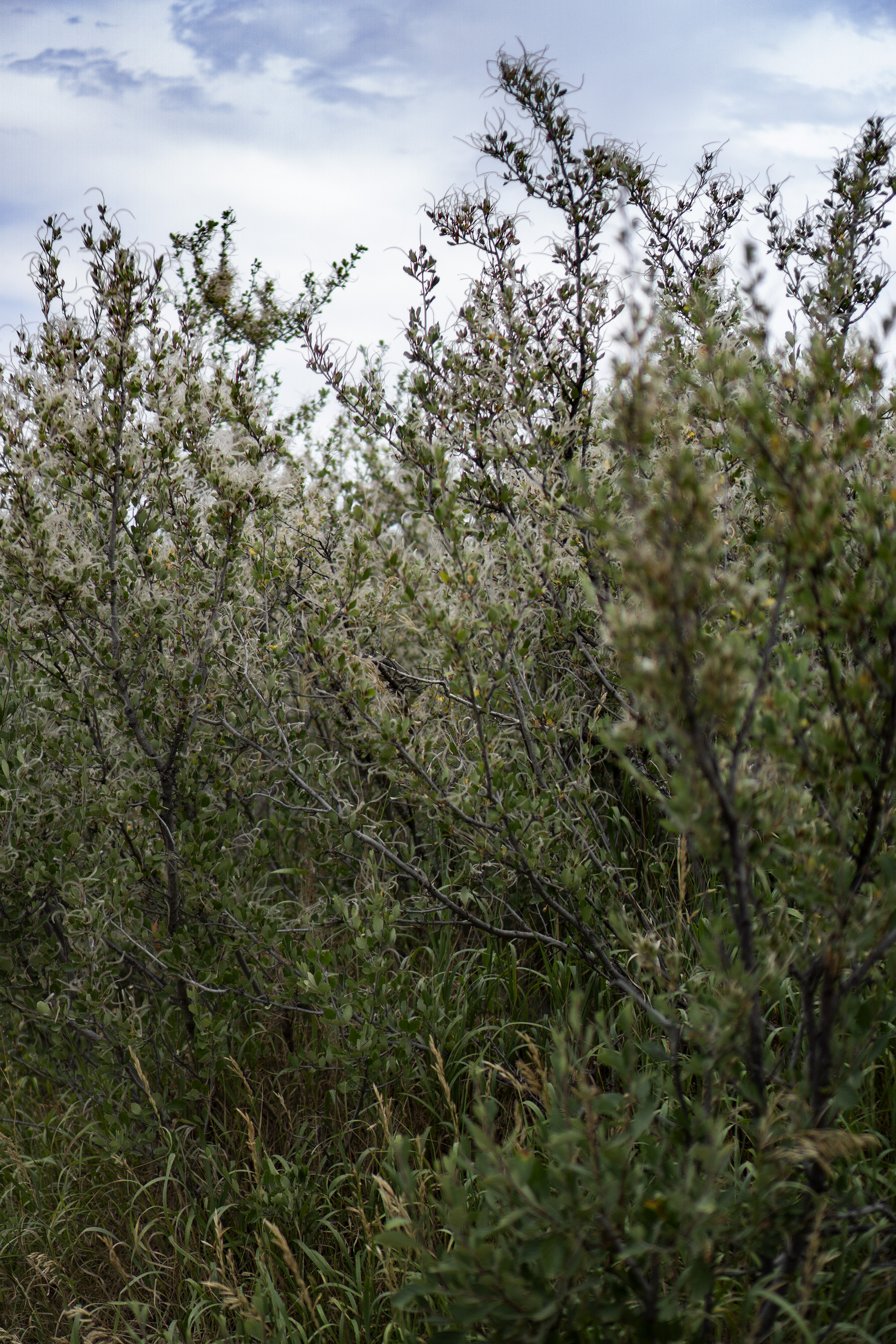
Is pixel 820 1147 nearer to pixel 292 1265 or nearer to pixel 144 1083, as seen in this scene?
pixel 292 1265

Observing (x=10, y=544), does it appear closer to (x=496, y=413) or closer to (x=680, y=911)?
(x=496, y=413)

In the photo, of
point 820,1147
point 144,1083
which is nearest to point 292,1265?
point 144,1083

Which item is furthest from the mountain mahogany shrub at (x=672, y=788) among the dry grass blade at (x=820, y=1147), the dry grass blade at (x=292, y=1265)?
the dry grass blade at (x=292, y=1265)

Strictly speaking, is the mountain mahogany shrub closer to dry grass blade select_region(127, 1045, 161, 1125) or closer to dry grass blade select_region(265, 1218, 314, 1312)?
dry grass blade select_region(265, 1218, 314, 1312)

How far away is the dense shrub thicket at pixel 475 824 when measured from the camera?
1.70 meters

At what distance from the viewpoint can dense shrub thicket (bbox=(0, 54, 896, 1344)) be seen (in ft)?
5.57

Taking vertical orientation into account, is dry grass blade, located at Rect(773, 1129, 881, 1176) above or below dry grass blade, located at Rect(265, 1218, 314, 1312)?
above

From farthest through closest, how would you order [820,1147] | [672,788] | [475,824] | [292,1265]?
[475,824]
[292,1265]
[672,788]
[820,1147]

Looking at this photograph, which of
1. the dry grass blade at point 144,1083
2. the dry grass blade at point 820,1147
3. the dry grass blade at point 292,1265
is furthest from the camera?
the dry grass blade at point 144,1083

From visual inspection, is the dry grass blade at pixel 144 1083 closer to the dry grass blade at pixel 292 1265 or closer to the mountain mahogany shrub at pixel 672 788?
the dry grass blade at pixel 292 1265

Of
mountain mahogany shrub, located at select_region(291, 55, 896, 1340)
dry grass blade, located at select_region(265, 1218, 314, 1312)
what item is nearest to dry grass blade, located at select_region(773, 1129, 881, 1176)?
mountain mahogany shrub, located at select_region(291, 55, 896, 1340)

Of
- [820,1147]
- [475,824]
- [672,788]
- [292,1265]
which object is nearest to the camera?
[820,1147]

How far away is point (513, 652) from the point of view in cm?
312

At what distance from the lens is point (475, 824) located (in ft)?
9.70
